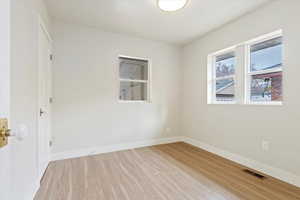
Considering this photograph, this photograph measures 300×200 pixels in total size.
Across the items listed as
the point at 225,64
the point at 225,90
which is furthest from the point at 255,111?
the point at 225,64

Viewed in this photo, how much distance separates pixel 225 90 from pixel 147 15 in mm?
2099

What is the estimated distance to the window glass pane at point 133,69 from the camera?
351cm

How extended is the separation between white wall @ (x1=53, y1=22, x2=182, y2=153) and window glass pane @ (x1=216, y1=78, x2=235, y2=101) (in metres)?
1.19

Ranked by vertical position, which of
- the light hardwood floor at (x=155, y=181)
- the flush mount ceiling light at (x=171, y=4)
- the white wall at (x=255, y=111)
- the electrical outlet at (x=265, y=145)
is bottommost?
the light hardwood floor at (x=155, y=181)

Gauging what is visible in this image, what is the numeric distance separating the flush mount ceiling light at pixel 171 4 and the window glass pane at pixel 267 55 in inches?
57.1

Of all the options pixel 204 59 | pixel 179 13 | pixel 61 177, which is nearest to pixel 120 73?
pixel 179 13

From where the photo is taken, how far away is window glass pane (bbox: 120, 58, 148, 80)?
3.51m

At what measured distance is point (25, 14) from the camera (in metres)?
1.55

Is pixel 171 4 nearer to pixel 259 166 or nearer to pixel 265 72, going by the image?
pixel 265 72

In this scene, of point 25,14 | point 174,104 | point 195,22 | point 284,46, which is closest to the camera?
point 25,14

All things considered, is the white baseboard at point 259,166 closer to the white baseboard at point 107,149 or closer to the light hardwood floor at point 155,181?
the light hardwood floor at point 155,181

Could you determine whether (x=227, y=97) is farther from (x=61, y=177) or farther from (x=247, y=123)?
(x=61, y=177)

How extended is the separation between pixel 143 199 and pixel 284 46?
2.73m

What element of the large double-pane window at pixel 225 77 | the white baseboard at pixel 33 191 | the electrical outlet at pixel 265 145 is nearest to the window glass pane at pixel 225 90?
the large double-pane window at pixel 225 77
